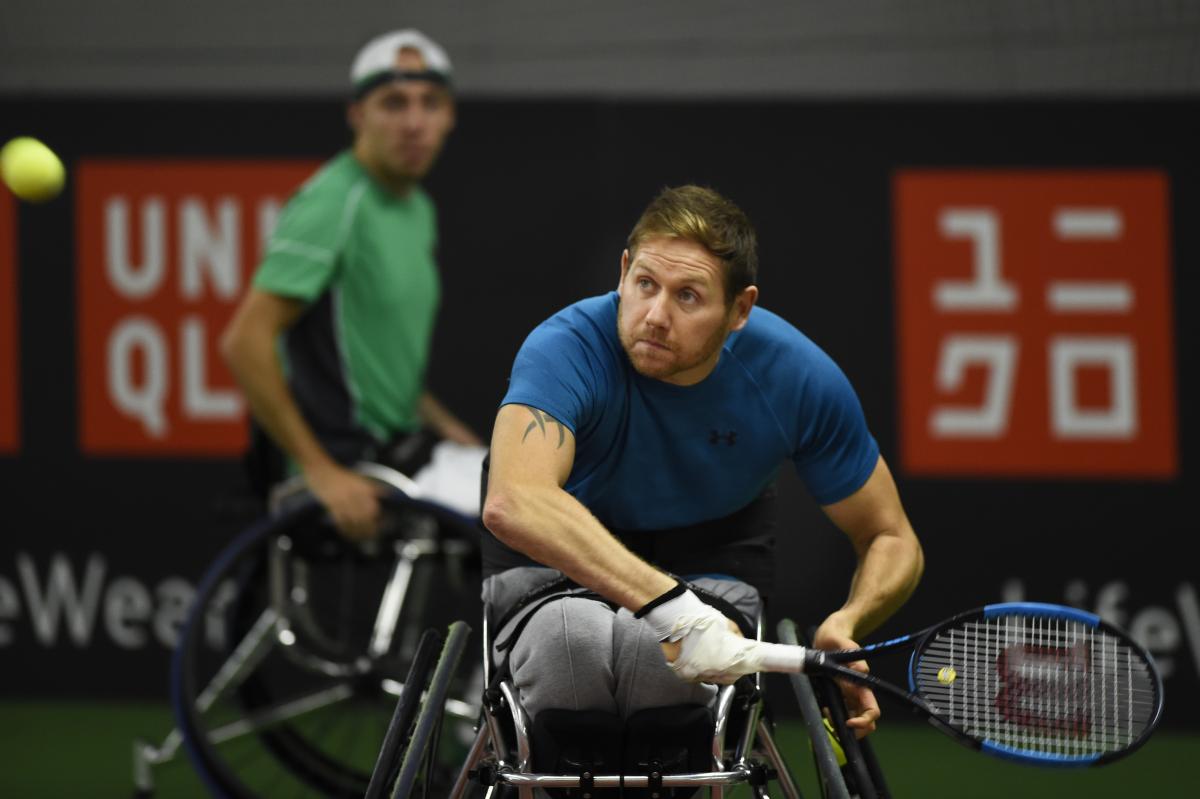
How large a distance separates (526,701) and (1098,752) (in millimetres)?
795

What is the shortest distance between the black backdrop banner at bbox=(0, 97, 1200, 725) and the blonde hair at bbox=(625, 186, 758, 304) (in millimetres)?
2158

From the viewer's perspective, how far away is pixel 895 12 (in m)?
5.07

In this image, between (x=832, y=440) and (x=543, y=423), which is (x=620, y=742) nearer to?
(x=543, y=423)

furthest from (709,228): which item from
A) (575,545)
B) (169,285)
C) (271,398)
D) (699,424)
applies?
(169,285)

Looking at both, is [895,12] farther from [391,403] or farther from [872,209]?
[391,403]

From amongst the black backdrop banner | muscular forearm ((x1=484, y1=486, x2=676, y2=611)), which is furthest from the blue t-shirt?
the black backdrop banner

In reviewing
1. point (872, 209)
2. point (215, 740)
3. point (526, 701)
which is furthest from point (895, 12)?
point (526, 701)

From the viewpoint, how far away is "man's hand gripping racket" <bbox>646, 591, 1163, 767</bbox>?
8.00 ft

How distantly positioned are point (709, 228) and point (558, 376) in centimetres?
32

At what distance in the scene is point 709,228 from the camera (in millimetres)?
2725

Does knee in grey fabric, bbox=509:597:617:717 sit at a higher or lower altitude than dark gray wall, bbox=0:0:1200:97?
lower

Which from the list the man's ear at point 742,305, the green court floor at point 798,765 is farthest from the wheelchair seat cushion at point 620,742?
the green court floor at point 798,765

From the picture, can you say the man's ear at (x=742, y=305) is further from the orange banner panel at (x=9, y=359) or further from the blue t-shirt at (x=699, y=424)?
the orange banner panel at (x=9, y=359)

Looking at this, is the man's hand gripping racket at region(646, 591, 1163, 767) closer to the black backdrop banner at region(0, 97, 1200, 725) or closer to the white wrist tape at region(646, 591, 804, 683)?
the white wrist tape at region(646, 591, 804, 683)
